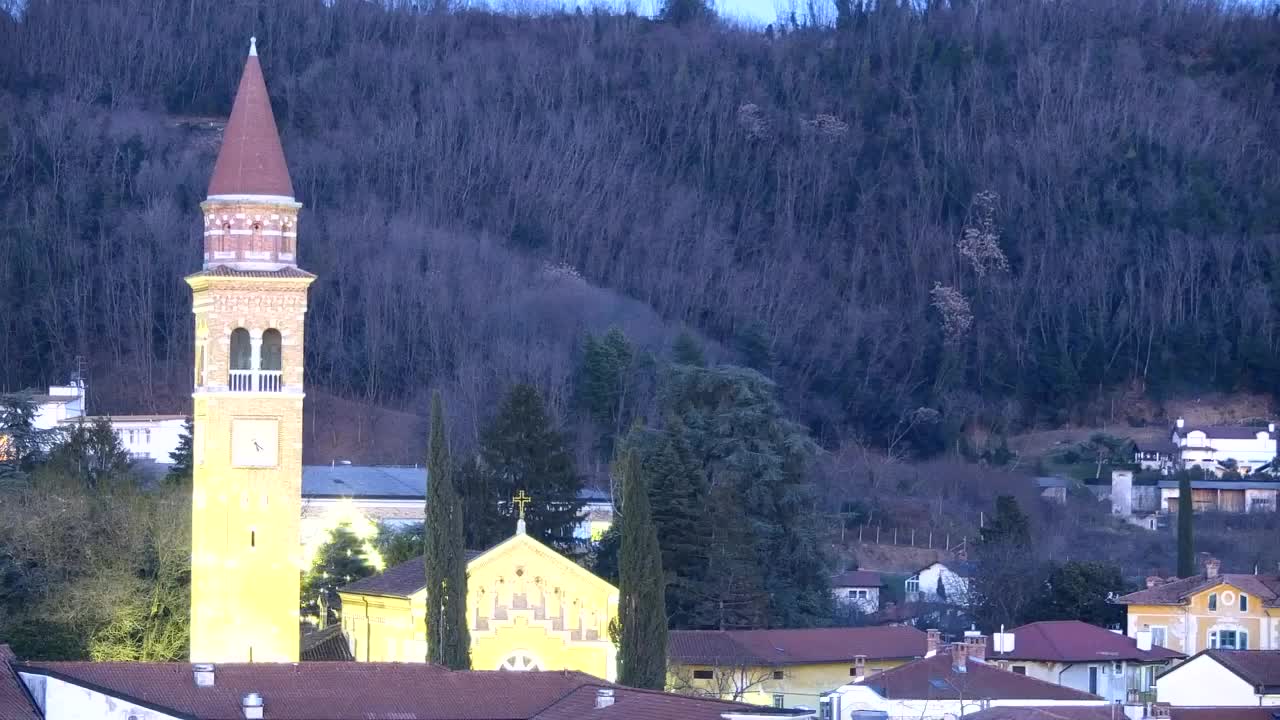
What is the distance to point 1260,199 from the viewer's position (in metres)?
136

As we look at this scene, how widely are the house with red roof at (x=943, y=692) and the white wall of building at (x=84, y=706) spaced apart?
1227 cm

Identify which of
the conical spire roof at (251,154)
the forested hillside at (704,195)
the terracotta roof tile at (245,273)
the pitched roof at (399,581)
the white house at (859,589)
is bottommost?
the white house at (859,589)

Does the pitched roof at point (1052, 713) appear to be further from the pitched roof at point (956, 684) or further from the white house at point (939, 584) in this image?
the white house at point (939, 584)

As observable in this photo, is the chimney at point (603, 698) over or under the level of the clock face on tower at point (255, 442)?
under

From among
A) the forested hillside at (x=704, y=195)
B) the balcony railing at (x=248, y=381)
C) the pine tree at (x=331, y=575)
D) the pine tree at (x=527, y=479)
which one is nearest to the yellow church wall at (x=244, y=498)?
the balcony railing at (x=248, y=381)

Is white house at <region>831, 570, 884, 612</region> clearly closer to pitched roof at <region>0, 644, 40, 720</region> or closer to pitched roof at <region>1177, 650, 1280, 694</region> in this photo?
pitched roof at <region>1177, 650, 1280, 694</region>

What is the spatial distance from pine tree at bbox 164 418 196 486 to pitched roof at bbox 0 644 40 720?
858 inches

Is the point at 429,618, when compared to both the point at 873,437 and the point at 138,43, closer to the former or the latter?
the point at 873,437

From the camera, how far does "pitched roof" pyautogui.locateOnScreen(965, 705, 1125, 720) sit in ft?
119

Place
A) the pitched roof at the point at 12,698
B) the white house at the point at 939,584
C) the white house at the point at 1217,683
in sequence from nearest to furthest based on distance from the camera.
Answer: the pitched roof at the point at 12,698
the white house at the point at 1217,683
the white house at the point at 939,584

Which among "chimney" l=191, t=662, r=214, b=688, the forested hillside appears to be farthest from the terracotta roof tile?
the forested hillside

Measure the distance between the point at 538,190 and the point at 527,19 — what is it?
92.3ft

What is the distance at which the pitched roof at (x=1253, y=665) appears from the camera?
5088 cm

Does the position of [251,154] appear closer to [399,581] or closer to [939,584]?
[399,581]
